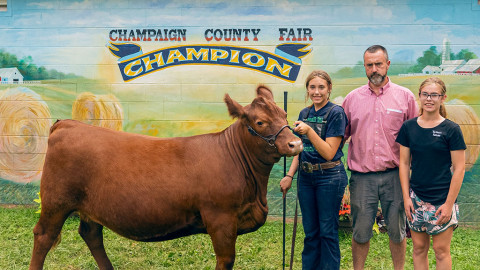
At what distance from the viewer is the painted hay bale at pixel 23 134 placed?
688cm

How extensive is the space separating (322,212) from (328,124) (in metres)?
0.72

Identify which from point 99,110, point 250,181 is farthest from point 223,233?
point 99,110

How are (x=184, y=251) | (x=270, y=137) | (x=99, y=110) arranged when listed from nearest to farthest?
(x=270, y=137)
(x=184, y=251)
(x=99, y=110)

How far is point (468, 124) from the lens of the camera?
6.30m

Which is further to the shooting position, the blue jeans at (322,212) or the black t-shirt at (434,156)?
the blue jeans at (322,212)

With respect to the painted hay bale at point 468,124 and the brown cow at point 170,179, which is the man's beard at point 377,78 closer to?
the brown cow at point 170,179

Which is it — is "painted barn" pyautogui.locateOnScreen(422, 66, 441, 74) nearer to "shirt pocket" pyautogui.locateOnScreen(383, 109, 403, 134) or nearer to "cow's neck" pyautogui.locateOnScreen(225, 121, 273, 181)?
"shirt pocket" pyautogui.locateOnScreen(383, 109, 403, 134)

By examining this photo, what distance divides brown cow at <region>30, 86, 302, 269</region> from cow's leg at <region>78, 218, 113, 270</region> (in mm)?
354

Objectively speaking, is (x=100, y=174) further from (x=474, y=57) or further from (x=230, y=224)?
(x=474, y=57)

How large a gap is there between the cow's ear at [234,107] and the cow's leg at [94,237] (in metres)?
1.78

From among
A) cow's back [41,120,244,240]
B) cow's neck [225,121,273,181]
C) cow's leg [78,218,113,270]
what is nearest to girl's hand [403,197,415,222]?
cow's neck [225,121,273,181]

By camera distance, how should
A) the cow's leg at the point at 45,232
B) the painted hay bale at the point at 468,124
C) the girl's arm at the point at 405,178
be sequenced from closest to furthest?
the girl's arm at the point at 405,178 < the cow's leg at the point at 45,232 < the painted hay bale at the point at 468,124

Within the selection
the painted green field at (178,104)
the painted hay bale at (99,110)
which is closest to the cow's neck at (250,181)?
the painted green field at (178,104)

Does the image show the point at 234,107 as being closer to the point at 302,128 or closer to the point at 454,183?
the point at 302,128
